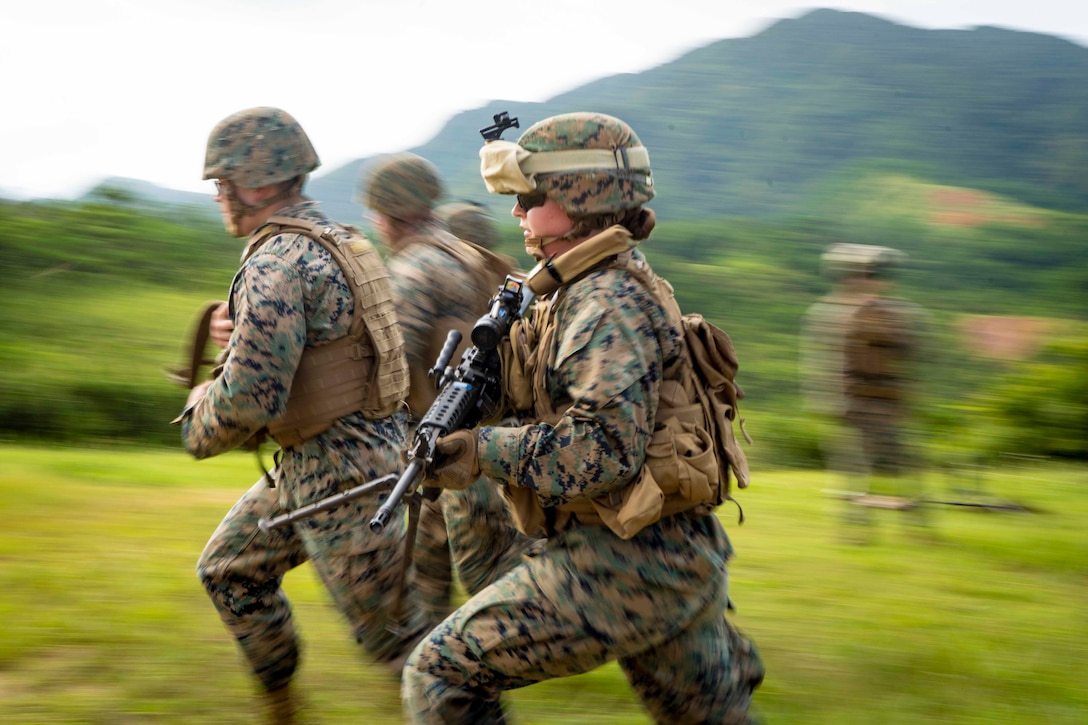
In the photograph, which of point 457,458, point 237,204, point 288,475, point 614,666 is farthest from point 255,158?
point 614,666

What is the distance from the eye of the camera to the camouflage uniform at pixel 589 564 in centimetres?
302

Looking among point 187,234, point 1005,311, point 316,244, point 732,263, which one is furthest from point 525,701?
point 1005,311

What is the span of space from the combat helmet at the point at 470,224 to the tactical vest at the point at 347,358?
6.74ft

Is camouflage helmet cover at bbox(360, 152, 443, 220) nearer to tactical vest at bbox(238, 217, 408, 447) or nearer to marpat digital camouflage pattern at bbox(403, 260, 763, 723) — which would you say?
tactical vest at bbox(238, 217, 408, 447)

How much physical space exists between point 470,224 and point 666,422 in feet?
10.8

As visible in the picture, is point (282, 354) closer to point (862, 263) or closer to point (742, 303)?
point (862, 263)

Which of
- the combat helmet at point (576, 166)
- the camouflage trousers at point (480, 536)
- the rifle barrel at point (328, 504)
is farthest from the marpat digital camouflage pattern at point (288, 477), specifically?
the combat helmet at point (576, 166)

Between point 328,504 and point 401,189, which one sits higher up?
point 401,189

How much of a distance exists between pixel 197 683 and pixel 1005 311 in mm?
26362

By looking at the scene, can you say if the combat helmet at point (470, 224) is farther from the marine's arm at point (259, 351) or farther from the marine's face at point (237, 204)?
the marine's arm at point (259, 351)

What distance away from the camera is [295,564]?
4.21 meters

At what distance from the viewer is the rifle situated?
3107mm

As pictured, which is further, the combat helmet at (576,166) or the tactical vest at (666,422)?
the combat helmet at (576,166)

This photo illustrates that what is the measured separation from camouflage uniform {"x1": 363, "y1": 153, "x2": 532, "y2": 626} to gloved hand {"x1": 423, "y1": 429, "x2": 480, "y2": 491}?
6.20 ft
